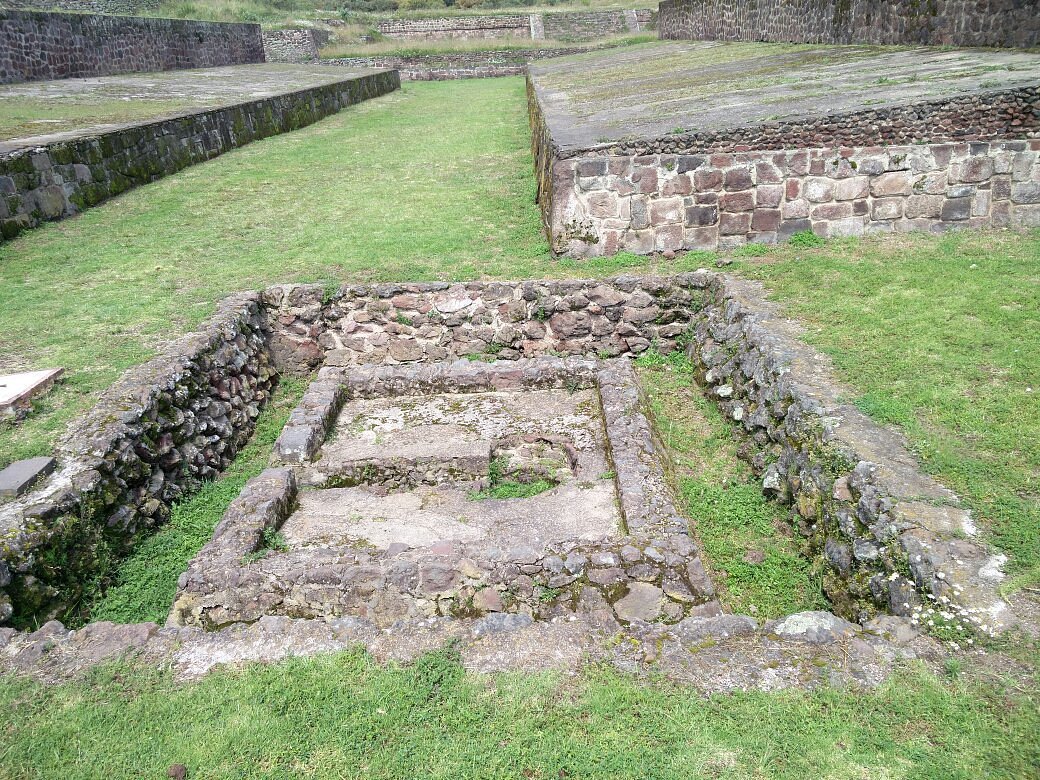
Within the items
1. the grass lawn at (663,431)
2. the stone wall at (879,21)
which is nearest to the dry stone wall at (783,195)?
the grass lawn at (663,431)

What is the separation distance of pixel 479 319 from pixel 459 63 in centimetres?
2717

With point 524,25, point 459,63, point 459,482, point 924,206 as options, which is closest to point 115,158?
point 459,482

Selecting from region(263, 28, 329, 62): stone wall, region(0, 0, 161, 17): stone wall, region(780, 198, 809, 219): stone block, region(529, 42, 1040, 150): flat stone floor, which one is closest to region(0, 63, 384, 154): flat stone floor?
region(0, 0, 161, 17): stone wall

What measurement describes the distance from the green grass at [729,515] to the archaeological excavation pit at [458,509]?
30 centimetres

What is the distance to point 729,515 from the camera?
454cm

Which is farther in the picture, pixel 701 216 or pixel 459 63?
pixel 459 63

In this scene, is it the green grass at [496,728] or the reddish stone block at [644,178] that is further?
the reddish stone block at [644,178]

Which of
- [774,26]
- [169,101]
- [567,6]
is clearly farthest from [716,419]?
[567,6]

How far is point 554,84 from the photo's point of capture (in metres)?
16.2

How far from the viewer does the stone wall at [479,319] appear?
22.6 ft

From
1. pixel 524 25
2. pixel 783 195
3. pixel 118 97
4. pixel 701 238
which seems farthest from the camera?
pixel 524 25

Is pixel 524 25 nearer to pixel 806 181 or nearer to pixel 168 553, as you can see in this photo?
pixel 806 181

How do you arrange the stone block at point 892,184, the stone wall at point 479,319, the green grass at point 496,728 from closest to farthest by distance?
1. the green grass at point 496,728
2. the stone wall at point 479,319
3. the stone block at point 892,184

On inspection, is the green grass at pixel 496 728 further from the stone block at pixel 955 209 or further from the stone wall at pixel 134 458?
the stone block at pixel 955 209
